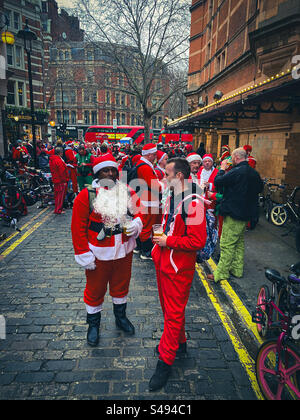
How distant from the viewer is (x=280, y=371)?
7.80 ft

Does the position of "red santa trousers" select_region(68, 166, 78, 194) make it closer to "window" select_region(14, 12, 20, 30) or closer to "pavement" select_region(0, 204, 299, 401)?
"pavement" select_region(0, 204, 299, 401)

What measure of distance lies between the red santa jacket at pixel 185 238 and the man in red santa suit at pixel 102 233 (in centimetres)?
59

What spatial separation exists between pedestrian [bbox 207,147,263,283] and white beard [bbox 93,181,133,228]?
1.95 metres

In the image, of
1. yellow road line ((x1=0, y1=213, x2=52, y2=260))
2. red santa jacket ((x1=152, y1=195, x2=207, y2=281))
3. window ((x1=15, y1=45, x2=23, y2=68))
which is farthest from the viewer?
window ((x1=15, y1=45, x2=23, y2=68))

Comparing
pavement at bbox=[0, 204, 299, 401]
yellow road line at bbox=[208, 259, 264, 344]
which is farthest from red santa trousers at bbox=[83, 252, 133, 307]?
yellow road line at bbox=[208, 259, 264, 344]

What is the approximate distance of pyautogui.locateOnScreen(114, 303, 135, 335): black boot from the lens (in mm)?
3447

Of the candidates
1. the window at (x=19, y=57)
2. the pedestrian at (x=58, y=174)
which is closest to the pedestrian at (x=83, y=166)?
the pedestrian at (x=58, y=174)

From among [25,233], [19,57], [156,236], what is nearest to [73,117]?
[19,57]

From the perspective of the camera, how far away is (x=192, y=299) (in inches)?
169

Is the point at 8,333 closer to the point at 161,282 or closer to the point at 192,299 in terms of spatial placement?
the point at 161,282

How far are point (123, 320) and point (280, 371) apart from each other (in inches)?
71.0

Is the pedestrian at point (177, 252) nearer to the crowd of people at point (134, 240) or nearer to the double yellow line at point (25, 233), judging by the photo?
the crowd of people at point (134, 240)

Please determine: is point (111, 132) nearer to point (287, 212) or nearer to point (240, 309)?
point (287, 212)

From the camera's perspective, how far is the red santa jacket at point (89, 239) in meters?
3.01
